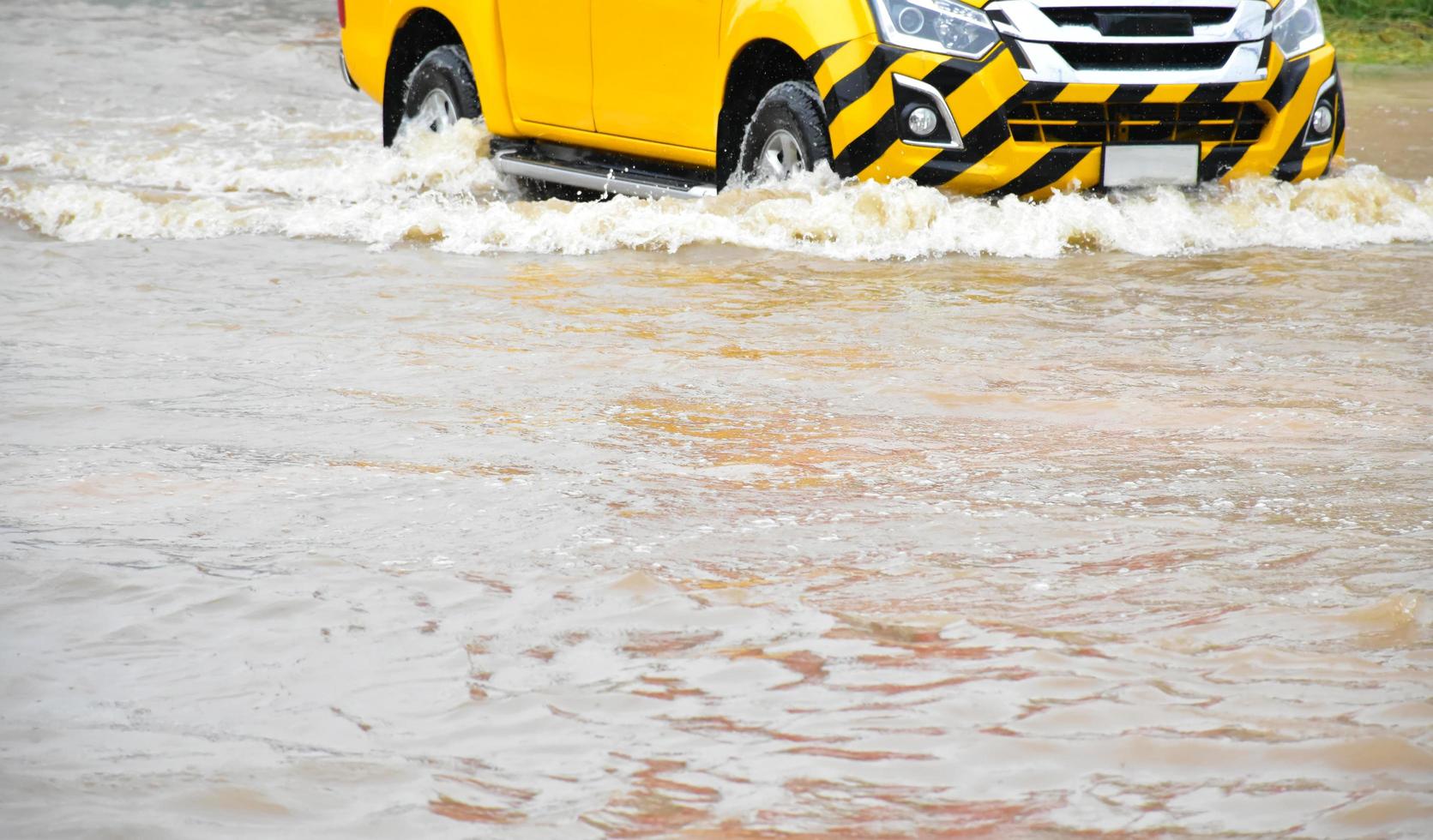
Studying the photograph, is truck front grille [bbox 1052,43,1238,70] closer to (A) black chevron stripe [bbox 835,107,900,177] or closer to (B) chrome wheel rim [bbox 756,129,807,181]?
(A) black chevron stripe [bbox 835,107,900,177]

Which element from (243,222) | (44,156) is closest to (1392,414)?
(243,222)

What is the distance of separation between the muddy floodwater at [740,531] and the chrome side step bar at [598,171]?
1.28 ft

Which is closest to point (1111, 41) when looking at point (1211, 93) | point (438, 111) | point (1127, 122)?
point (1127, 122)

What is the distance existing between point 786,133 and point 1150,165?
1260 millimetres

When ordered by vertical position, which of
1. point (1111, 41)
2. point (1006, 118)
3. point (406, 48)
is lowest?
point (1006, 118)

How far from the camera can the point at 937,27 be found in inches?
234

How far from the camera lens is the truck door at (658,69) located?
6477 millimetres

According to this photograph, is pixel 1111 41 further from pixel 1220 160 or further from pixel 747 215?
pixel 747 215

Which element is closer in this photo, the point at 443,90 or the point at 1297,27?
the point at 1297,27

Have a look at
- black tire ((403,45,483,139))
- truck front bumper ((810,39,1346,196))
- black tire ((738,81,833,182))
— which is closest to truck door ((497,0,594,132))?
black tire ((403,45,483,139))

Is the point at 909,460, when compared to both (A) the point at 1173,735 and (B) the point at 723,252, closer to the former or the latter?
(A) the point at 1173,735

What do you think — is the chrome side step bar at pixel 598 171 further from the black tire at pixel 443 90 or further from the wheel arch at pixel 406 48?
the wheel arch at pixel 406 48

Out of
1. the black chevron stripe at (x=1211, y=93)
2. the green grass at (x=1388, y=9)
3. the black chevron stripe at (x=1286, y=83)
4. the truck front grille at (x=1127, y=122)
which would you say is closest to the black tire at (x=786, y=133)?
the truck front grille at (x=1127, y=122)

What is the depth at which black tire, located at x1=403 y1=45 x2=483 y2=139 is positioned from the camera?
789 centimetres
